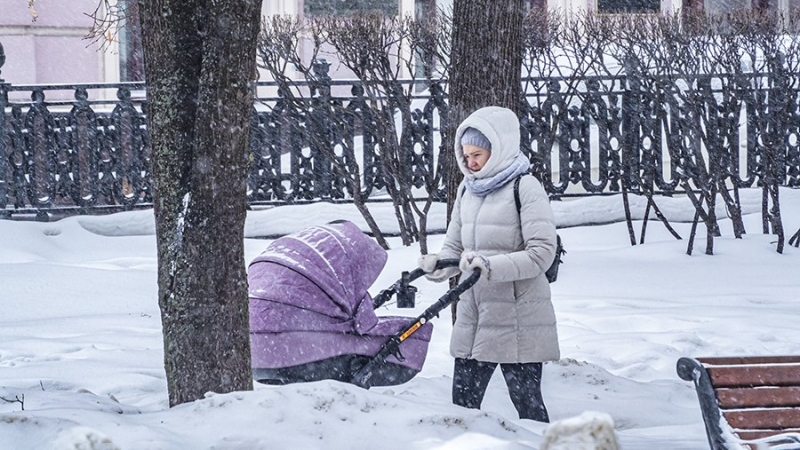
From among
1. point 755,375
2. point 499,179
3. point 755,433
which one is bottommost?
point 755,433

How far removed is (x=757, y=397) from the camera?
12.3ft

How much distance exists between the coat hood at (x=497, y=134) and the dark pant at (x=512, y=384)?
82 cm

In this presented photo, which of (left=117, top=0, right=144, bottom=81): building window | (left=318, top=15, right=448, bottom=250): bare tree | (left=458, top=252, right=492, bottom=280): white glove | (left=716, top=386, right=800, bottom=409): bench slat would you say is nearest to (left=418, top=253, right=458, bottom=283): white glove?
(left=458, top=252, right=492, bottom=280): white glove

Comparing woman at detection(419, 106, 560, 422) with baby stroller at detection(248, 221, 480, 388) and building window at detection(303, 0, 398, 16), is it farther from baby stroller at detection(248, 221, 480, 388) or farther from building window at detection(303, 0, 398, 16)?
building window at detection(303, 0, 398, 16)

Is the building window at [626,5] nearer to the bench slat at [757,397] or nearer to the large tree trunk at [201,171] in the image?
the large tree trunk at [201,171]

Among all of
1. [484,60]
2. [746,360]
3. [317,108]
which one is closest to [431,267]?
[746,360]

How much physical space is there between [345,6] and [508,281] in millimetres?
12872

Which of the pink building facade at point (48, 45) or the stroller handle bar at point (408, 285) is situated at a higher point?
the pink building facade at point (48, 45)

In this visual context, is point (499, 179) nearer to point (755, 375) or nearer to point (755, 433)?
point (755, 375)

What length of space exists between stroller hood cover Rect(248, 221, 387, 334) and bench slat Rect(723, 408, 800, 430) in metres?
1.87

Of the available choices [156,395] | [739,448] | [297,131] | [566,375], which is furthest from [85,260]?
[739,448]

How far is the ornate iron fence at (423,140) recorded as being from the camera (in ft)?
36.1

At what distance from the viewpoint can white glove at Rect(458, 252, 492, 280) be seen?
4.52 m

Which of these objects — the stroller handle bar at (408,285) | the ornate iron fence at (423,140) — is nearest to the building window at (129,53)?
the ornate iron fence at (423,140)
